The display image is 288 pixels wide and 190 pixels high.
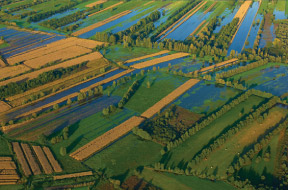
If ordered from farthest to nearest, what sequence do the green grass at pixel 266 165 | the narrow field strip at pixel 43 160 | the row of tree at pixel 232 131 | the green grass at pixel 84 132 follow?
the green grass at pixel 84 132, the row of tree at pixel 232 131, the narrow field strip at pixel 43 160, the green grass at pixel 266 165

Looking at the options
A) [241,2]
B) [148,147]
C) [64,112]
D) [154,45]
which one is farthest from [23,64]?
[241,2]

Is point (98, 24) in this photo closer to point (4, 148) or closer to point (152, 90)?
point (152, 90)

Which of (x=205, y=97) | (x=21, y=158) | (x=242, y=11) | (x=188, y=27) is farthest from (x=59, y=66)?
(x=242, y=11)

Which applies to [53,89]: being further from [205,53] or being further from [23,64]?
[205,53]

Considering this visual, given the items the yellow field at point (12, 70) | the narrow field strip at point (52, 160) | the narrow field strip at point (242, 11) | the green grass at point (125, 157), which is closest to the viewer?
the green grass at point (125, 157)

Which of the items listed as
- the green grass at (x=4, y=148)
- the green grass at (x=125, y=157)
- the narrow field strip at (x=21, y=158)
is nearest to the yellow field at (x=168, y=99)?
the green grass at (x=125, y=157)

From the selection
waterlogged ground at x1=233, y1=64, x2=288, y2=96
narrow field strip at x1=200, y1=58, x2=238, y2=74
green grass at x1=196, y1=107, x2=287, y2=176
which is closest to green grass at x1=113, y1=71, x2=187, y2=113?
narrow field strip at x1=200, y1=58, x2=238, y2=74

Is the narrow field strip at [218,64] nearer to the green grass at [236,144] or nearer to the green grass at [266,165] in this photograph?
the green grass at [236,144]
